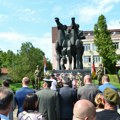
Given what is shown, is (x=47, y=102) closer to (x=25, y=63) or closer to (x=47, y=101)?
(x=47, y=101)

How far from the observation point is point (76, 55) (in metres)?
23.3

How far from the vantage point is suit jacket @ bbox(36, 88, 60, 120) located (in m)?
7.98

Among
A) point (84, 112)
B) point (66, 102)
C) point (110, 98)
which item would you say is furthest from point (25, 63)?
point (84, 112)

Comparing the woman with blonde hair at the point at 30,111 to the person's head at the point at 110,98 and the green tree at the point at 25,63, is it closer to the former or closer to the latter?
the person's head at the point at 110,98

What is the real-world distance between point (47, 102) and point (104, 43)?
5844 centimetres

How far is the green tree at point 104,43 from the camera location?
65125 millimetres

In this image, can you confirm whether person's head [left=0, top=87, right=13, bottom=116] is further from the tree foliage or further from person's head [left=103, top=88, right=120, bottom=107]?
the tree foliage

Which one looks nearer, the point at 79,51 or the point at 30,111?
the point at 30,111

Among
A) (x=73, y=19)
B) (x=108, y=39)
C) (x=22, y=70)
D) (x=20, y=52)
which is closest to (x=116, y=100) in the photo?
(x=73, y=19)

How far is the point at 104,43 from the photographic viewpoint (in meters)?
65.6

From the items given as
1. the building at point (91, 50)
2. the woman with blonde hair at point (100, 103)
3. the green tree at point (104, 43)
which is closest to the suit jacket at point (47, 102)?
the woman with blonde hair at point (100, 103)

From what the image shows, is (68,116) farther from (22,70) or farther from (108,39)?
(22,70)

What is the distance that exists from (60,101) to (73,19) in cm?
1406

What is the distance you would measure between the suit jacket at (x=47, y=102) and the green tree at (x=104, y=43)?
57.0 meters
